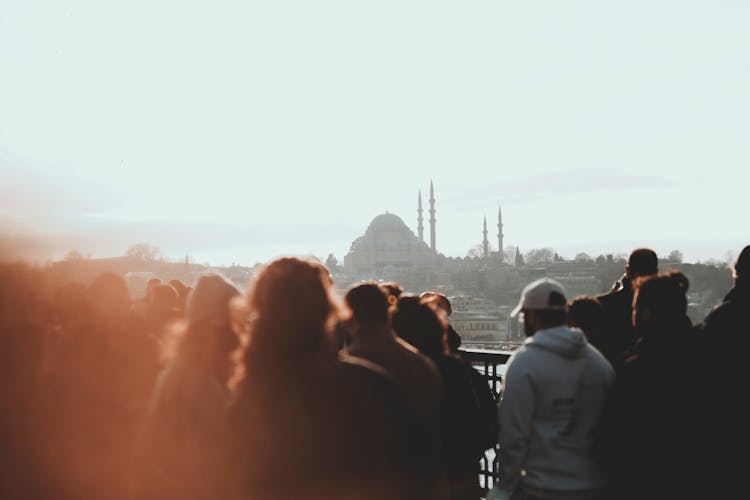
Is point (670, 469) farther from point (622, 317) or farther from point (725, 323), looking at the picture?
point (622, 317)

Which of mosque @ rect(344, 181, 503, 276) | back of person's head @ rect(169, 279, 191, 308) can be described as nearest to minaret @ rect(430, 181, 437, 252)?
mosque @ rect(344, 181, 503, 276)

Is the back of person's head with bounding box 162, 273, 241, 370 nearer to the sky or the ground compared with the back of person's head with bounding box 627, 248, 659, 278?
nearer to the ground

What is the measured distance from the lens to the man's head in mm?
3756

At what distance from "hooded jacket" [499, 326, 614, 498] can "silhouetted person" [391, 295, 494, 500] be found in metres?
0.26

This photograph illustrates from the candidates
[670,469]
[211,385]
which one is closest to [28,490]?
[211,385]

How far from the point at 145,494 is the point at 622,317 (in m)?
3.10

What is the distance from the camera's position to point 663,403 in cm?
348

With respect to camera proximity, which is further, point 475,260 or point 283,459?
point 475,260

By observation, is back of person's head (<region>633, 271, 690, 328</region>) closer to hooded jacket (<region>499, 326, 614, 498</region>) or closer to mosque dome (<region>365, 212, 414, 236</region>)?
hooded jacket (<region>499, 326, 614, 498</region>)

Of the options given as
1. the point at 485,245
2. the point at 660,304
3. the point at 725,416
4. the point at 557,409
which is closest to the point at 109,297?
the point at 557,409

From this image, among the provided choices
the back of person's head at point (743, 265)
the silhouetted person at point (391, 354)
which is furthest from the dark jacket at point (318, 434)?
the back of person's head at point (743, 265)

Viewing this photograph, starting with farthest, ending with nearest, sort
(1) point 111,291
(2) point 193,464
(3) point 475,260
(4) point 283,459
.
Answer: (3) point 475,260
(1) point 111,291
(2) point 193,464
(4) point 283,459

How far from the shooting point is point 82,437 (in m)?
3.62

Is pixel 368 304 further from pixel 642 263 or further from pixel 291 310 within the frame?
pixel 642 263
